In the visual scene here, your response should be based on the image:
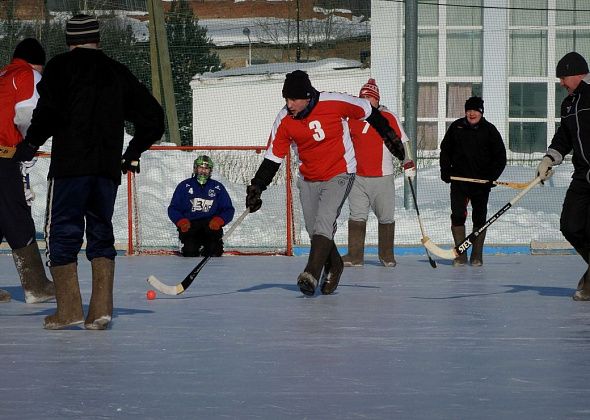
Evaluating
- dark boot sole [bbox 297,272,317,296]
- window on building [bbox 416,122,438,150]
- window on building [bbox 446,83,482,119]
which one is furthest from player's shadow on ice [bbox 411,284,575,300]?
window on building [bbox 446,83,482,119]

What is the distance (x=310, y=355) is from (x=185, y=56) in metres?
24.6

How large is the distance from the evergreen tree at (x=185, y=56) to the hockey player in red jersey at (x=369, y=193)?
54.3 feet

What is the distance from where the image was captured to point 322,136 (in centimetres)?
789

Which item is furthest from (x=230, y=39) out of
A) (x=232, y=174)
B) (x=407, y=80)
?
(x=407, y=80)

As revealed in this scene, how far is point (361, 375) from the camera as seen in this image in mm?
4832

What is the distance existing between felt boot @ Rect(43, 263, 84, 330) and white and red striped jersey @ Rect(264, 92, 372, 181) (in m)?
2.12

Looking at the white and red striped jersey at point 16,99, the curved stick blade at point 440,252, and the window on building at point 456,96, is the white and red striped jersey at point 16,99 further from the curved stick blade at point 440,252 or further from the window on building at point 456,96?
the window on building at point 456,96

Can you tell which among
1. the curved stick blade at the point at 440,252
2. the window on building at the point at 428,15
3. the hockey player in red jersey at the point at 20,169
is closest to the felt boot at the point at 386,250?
the curved stick blade at the point at 440,252

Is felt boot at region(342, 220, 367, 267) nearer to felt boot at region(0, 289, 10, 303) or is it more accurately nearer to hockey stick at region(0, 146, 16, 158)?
felt boot at region(0, 289, 10, 303)

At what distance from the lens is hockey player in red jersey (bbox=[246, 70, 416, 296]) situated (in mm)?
7770

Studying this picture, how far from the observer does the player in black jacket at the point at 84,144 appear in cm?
595

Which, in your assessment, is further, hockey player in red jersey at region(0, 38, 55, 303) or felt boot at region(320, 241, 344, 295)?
felt boot at region(320, 241, 344, 295)

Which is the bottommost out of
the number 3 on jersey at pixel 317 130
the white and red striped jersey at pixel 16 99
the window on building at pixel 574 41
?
the number 3 on jersey at pixel 317 130

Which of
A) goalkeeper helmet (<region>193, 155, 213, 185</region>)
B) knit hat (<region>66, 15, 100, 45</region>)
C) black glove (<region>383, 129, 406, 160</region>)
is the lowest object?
goalkeeper helmet (<region>193, 155, 213, 185</region>)
